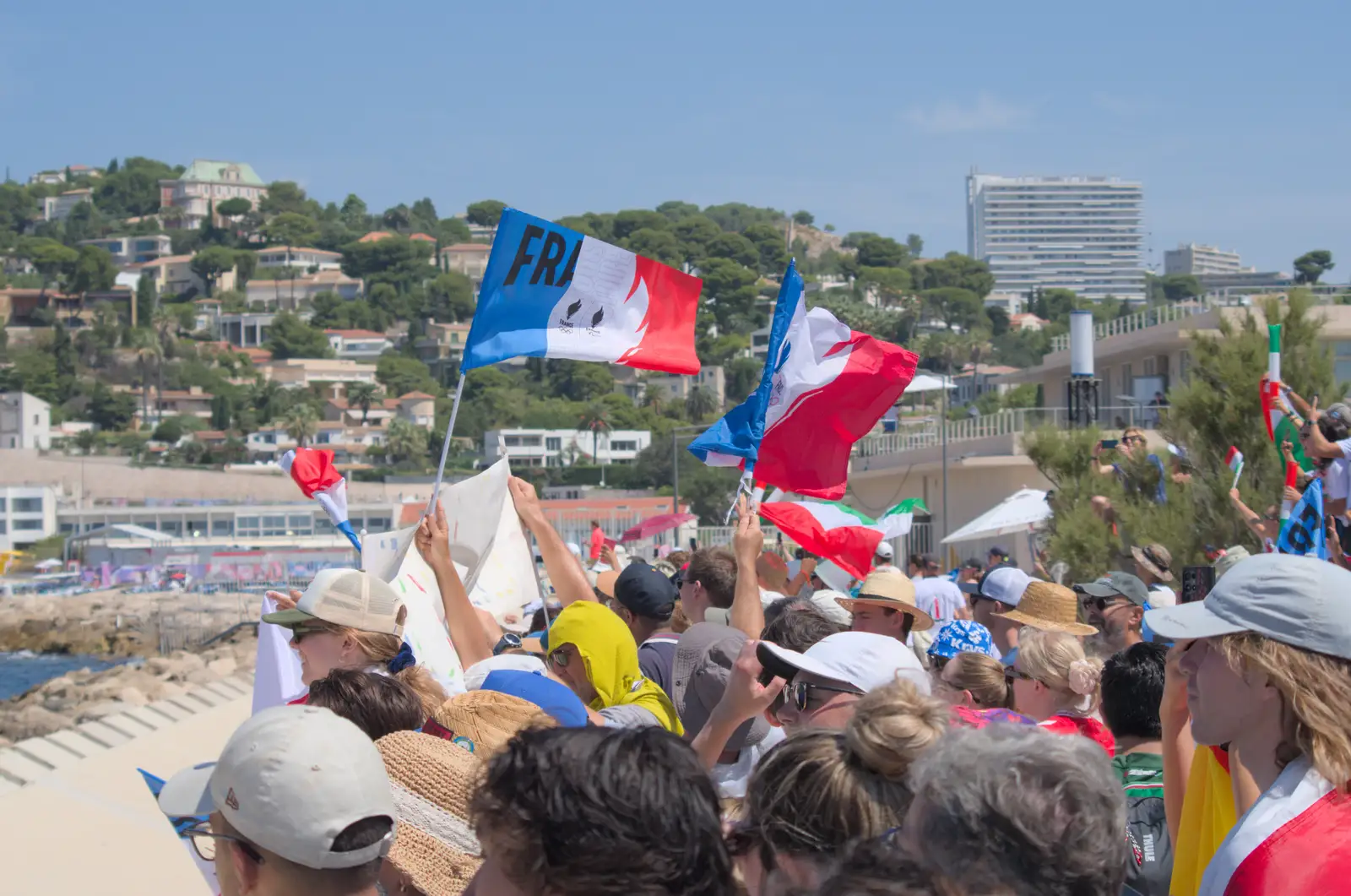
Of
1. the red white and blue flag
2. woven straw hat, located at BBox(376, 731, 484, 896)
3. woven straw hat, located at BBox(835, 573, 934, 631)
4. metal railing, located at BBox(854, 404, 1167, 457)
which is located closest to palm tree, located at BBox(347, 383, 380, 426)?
metal railing, located at BBox(854, 404, 1167, 457)

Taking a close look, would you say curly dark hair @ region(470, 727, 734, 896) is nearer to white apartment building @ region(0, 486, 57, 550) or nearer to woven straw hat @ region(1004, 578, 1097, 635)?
woven straw hat @ region(1004, 578, 1097, 635)

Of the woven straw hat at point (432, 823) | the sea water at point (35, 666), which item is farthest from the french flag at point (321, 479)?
the sea water at point (35, 666)

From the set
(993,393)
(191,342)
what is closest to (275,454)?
(191,342)

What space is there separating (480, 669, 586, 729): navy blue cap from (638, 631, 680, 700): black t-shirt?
52.0 inches

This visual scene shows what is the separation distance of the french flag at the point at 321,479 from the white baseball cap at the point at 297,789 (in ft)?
13.8

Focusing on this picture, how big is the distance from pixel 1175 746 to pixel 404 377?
194522 mm

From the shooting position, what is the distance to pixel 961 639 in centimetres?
602

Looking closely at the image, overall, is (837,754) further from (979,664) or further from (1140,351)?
(1140,351)

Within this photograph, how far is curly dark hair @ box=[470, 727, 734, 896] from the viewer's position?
2428 mm

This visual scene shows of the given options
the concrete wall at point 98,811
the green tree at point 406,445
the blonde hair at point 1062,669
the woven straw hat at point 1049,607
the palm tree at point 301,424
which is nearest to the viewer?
the blonde hair at point 1062,669

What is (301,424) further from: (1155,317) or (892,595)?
(892,595)

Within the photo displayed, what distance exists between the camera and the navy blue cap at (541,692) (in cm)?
389

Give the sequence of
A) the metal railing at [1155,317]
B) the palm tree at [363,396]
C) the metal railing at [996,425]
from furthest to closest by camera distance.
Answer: the palm tree at [363,396], the metal railing at [1155,317], the metal railing at [996,425]

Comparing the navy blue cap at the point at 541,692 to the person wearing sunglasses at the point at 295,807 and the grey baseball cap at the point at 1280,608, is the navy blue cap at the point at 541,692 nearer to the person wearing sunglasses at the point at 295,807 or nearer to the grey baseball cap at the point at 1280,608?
the person wearing sunglasses at the point at 295,807
